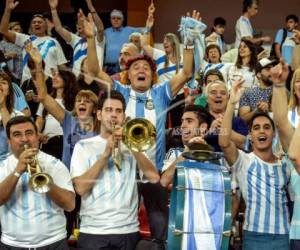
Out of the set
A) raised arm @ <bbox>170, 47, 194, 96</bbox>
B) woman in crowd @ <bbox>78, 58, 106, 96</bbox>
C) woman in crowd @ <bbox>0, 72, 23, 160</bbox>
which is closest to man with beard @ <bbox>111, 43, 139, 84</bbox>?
woman in crowd @ <bbox>78, 58, 106, 96</bbox>

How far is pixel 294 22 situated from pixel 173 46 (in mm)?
1884

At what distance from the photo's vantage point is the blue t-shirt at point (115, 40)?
6.48 meters

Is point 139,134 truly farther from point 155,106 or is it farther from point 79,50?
point 79,50

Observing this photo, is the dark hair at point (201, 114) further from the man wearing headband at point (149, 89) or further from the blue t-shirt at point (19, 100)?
the blue t-shirt at point (19, 100)

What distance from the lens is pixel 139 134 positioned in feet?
15.1

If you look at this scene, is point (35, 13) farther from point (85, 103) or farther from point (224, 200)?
point (224, 200)

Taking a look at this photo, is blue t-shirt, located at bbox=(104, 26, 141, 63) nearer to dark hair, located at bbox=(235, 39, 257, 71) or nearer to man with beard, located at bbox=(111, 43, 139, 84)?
man with beard, located at bbox=(111, 43, 139, 84)

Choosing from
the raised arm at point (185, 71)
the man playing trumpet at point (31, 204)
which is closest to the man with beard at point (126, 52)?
the raised arm at point (185, 71)

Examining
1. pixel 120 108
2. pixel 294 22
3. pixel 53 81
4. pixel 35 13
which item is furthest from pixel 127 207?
pixel 294 22

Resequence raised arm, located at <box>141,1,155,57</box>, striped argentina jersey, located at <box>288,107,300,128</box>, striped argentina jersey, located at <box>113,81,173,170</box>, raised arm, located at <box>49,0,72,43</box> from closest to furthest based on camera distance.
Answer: striped argentina jersey, located at <box>288,107,300,128</box>, striped argentina jersey, located at <box>113,81,173,170</box>, raised arm, located at <box>141,1,155,57</box>, raised arm, located at <box>49,0,72,43</box>

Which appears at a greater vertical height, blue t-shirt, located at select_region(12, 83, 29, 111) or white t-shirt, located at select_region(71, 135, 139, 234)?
blue t-shirt, located at select_region(12, 83, 29, 111)

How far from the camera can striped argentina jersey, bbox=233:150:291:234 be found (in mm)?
4648

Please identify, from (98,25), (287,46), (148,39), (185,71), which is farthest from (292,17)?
(185,71)

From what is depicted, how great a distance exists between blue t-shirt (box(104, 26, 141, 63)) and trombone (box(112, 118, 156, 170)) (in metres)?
1.75
